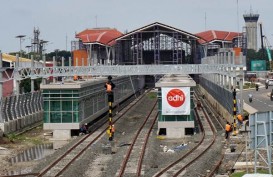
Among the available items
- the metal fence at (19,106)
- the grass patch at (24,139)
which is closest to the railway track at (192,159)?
the grass patch at (24,139)

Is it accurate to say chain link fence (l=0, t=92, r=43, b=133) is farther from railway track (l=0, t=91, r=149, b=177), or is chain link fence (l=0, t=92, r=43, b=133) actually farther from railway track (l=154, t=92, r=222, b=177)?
railway track (l=154, t=92, r=222, b=177)

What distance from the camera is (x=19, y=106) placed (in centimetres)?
4656

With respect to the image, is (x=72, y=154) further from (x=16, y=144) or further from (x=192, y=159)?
(x=16, y=144)

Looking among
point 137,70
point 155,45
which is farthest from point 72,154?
point 155,45

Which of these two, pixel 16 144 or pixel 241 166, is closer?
pixel 241 166

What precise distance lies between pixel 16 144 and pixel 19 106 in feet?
31.7

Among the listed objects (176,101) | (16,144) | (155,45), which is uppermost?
(155,45)

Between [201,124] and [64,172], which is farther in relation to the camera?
[201,124]

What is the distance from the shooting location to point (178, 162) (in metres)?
28.4

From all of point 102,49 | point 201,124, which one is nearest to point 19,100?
point 201,124

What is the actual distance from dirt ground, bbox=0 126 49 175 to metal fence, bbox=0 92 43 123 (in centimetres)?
174

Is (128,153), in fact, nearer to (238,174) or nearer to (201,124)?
(238,174)

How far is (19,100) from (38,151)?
12387 millimetres

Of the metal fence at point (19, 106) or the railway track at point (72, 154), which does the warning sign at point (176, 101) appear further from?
the metal fence at point (19, 106)
